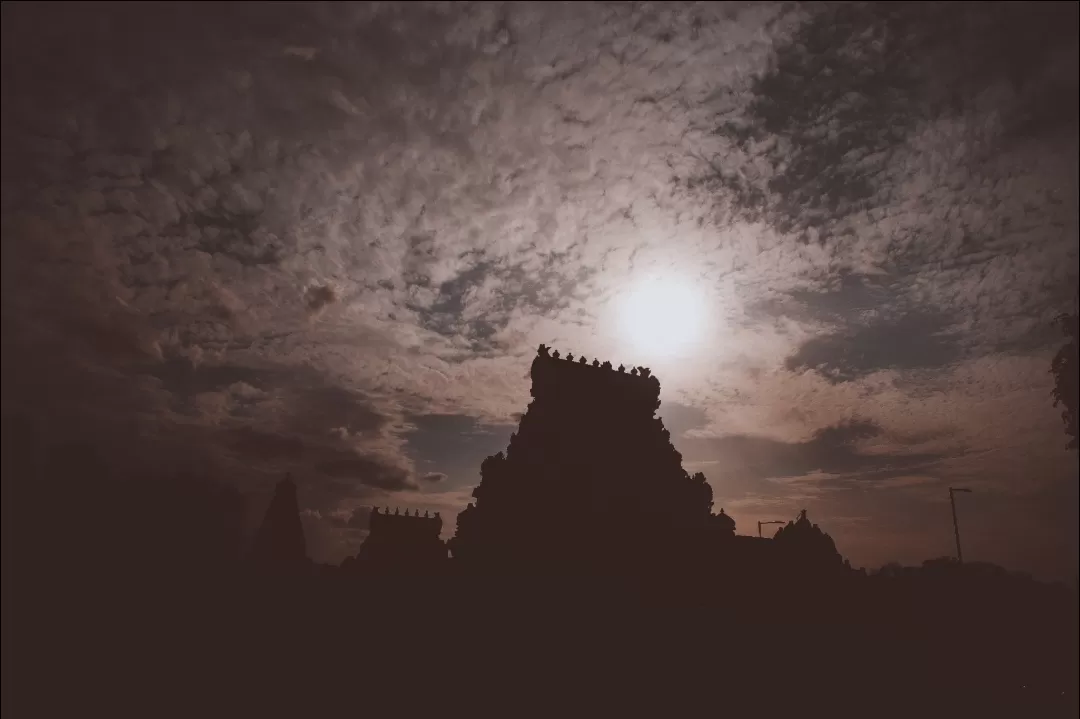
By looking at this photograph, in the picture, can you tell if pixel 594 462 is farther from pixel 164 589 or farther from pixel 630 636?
pixel 164 589

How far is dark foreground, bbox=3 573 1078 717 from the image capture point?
20531 millimetres

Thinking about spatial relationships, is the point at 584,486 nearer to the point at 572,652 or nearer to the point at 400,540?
the point at 572,652

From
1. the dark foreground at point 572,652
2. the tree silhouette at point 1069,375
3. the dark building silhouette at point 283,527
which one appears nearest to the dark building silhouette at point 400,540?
the dark building silhouette at point 283,527

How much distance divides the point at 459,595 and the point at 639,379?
56.2 ft

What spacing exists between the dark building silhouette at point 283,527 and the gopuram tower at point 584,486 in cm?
5140

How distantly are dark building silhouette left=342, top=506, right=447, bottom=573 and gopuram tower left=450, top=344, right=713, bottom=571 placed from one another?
25.3 metres

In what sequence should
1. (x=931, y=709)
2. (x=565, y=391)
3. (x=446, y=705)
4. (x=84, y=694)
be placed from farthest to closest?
1. (x=565, y=391)
2. (x=931, y=709)
3. (x=446, y=705)
4. (x=84, y=694)

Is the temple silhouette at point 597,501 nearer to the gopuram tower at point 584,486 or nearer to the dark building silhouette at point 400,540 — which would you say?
the gopuram tower at point 584,486

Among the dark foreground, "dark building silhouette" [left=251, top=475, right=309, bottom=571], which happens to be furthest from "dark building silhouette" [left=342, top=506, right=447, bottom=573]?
the dark foreground

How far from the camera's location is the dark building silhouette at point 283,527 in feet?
242

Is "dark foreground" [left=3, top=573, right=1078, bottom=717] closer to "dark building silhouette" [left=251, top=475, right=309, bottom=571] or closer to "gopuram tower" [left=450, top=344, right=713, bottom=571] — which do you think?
"gopuram tower" [left=450, top=344, right=713, bottom=571]

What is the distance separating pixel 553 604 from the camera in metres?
29.0

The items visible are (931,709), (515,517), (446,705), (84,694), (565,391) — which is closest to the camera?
(84,694)

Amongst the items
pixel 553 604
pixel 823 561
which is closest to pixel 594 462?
pixel 553 604
